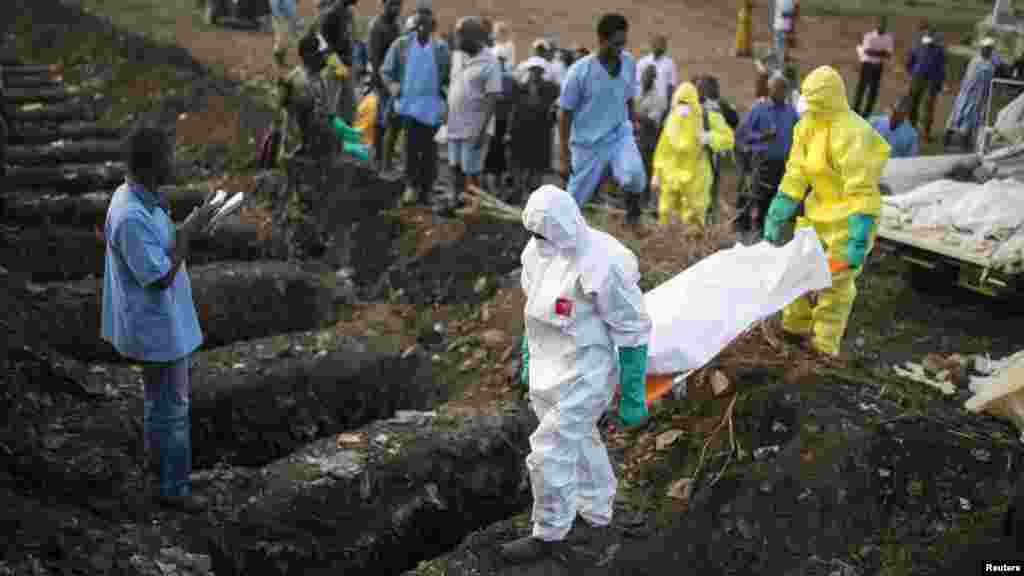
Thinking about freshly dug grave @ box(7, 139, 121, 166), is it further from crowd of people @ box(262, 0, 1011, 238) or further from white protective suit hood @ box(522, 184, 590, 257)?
white protective suit hood @ box(522, 184, 590, 257)

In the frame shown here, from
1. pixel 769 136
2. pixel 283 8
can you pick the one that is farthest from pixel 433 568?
pixel 283 8

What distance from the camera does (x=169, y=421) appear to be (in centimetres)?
468

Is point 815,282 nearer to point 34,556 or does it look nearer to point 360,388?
point 360,388

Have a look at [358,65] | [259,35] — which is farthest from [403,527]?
[259,35]

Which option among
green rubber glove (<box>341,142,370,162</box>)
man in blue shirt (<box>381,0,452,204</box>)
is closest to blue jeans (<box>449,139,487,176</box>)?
man in blue shirt (<box>381,0,452,204</box>)

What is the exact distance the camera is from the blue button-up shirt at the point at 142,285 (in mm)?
4305

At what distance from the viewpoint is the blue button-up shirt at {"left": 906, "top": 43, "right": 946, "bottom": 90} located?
14.2 metres

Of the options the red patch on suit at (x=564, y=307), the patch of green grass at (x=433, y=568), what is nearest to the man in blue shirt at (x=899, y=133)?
the red patch on suit at (x=564, y=307)

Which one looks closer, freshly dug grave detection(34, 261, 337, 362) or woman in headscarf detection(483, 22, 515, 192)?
freshly dug grave detection(34, 261, 337, 362)

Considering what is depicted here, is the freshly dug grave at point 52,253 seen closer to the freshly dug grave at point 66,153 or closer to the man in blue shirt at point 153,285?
the freshly dug grave at point 66,153

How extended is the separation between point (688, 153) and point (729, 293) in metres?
3.48

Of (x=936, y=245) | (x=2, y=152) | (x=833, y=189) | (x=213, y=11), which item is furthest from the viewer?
(x=213, y=11)

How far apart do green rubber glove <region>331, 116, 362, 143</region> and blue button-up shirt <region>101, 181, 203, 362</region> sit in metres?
4.50

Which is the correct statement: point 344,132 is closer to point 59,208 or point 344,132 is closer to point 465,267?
point 465,267
